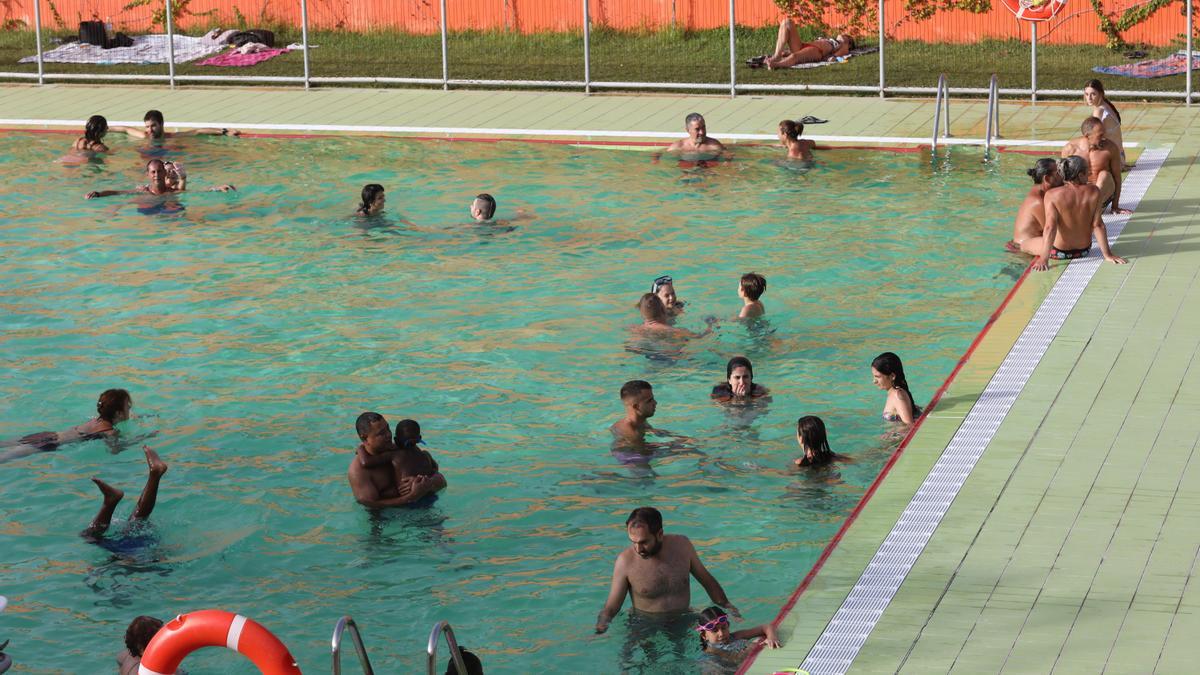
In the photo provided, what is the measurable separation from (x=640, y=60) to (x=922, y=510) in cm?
1906

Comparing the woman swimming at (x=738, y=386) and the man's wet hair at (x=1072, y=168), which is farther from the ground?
the man's wet hair at (x=1072, y=168)

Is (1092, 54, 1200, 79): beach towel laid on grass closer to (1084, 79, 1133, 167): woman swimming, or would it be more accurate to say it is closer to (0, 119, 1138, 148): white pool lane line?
(0, 119, 1138, 148): white pool lane line

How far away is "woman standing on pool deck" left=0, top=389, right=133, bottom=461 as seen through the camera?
1373 centimetres

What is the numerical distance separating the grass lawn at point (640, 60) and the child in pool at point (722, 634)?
18.1 m

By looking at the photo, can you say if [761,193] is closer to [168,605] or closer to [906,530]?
[906,530]

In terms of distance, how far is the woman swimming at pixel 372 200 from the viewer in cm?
2047

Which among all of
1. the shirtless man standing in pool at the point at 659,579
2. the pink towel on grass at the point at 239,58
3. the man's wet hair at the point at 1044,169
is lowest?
the shirtless man standing in pool at the point at 659,579

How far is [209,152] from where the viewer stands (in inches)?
958

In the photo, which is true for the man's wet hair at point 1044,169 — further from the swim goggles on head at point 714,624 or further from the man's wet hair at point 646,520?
the swim goggles on head at point 714,624

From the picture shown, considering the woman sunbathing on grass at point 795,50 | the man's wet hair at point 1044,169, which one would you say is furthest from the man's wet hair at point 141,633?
the woman sunbathing on grass at point 795,50

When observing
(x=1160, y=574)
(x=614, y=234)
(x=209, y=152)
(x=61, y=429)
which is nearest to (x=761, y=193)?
(x=614, y=234)

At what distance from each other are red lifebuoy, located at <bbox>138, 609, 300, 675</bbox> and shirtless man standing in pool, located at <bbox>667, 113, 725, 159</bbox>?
15.5 metres

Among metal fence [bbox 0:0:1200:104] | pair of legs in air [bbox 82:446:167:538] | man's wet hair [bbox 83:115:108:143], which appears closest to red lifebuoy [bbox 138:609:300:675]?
pair of legs in air [bbox 82:446:167:538]

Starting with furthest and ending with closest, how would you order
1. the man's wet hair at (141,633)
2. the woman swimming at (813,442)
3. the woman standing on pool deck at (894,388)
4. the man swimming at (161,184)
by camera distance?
1. the man swimming at (161,184)
2. the woman standing on pool deck at (894,388)
3. the woman swimming at (813,442)
4. the man's wet hair at (141,633)
